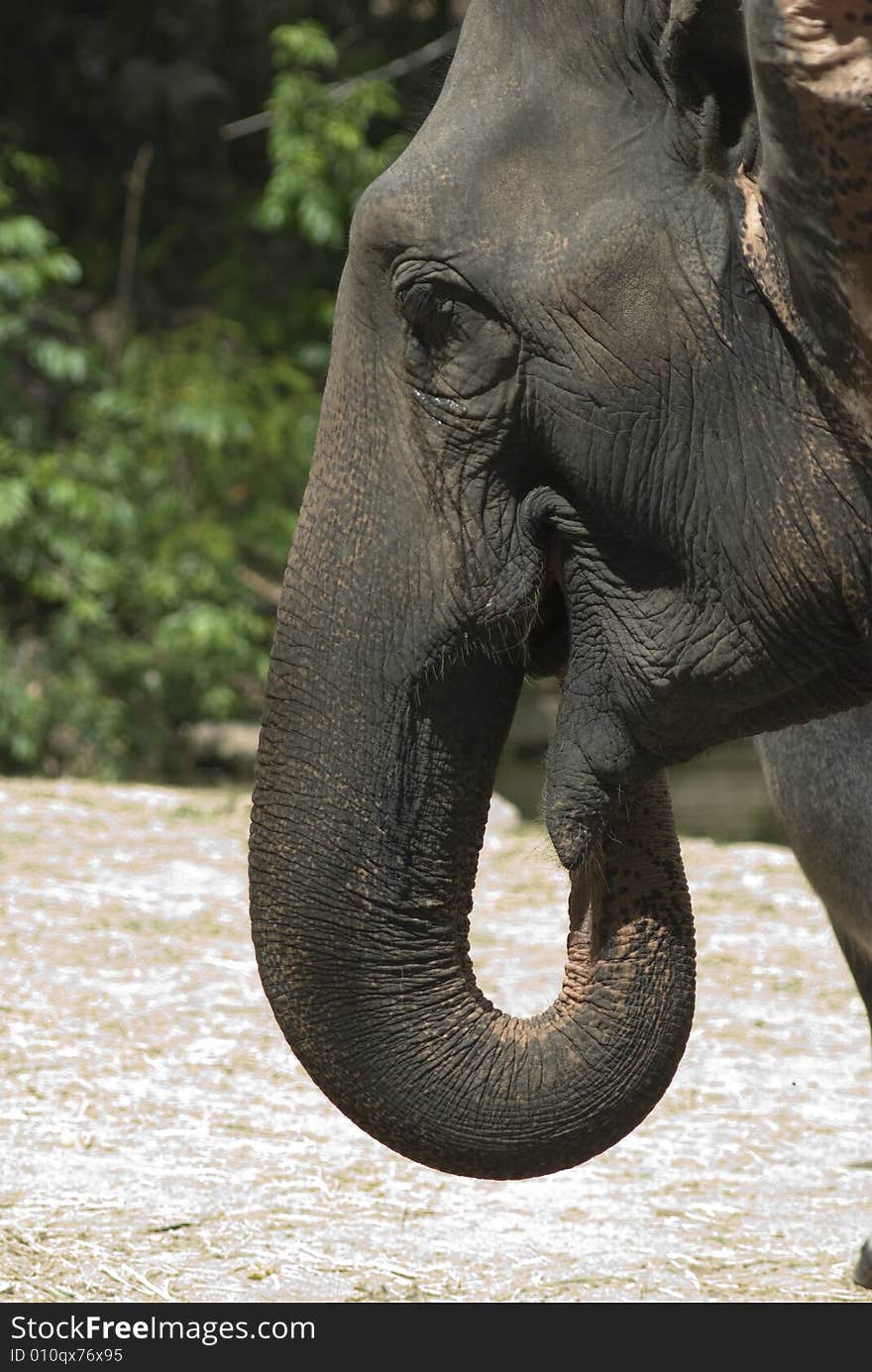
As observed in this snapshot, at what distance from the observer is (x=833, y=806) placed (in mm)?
3172

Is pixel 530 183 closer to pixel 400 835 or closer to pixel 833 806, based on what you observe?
pixel 400 835

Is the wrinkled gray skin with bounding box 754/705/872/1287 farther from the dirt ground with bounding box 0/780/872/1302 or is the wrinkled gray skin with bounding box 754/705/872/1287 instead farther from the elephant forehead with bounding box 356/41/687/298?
the elephant forehead with bounding box 356/41/687/298

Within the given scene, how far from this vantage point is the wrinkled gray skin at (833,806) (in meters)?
3.10

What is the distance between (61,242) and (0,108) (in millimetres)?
1234

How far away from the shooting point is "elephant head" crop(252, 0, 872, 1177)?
6.79ft

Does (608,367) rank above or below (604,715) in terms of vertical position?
above

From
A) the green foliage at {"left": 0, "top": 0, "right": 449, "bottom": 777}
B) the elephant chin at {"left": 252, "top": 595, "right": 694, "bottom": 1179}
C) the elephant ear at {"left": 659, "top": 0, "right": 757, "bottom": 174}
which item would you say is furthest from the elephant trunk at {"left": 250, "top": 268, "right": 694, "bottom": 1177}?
the green foliage at {"left": 0, "top": 0, "right": 449, "bottom": 777}

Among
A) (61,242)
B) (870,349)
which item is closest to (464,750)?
(870,349)

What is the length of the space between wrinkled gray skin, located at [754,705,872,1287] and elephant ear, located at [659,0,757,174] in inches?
45.0

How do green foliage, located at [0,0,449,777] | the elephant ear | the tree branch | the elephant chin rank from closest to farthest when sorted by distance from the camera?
the elephant ear
the elephant chin
green foliage, located at [0,0,449,777]
the tree branch

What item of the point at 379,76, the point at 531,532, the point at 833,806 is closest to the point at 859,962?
the point at 833,806

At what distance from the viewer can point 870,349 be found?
1.92 meters

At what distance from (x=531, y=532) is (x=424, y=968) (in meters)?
0.47

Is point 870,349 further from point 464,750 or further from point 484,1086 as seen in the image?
point 484,1086
